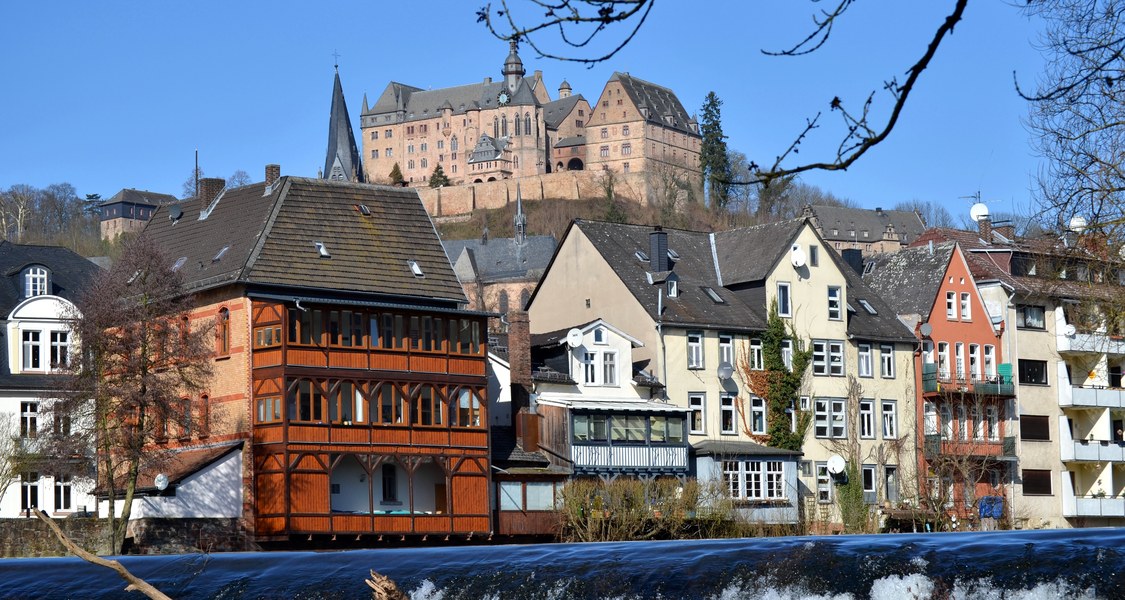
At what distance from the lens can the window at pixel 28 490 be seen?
189 feet

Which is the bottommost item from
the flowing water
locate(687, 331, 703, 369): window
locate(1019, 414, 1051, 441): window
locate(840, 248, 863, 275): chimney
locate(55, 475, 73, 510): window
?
the flowing water

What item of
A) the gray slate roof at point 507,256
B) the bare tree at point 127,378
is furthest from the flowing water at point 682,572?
the gray slate roof at point 507,256

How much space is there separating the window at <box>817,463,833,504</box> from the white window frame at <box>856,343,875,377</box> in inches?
176

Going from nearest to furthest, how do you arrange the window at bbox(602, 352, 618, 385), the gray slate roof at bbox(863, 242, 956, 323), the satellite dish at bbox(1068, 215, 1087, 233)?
the satellite dish at bbox(1068, 215, 1087, 233) < the window at bbox(602, 352, 618, 385) < the gray slate roof at bbox(863, 242, 956, 323)

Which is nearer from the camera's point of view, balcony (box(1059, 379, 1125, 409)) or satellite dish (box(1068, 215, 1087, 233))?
satellite dish (box(1068, 215, 1087, 233))

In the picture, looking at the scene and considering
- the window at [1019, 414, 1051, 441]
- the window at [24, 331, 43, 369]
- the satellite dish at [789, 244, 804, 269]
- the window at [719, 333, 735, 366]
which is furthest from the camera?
the window at [1019, 414, 1051, 441]

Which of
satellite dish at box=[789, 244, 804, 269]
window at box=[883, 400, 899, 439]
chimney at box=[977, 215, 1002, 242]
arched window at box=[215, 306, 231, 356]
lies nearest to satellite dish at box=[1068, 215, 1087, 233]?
arched window at box=[215, 306, 231, 356]

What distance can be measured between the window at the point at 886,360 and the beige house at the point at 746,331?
0.14 ft

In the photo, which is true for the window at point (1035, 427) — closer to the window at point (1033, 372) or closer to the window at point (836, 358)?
the window at point (1033, 372)

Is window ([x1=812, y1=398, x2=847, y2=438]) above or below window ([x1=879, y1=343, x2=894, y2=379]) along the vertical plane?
below

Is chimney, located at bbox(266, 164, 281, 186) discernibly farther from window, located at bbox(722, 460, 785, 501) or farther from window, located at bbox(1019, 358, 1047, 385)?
window, located at bbox(1019, 358, 1047, 385)

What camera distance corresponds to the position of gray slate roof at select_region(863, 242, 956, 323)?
7262 cm

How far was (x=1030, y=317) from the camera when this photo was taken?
75.0 metres

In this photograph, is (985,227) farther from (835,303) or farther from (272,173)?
(272,173)
